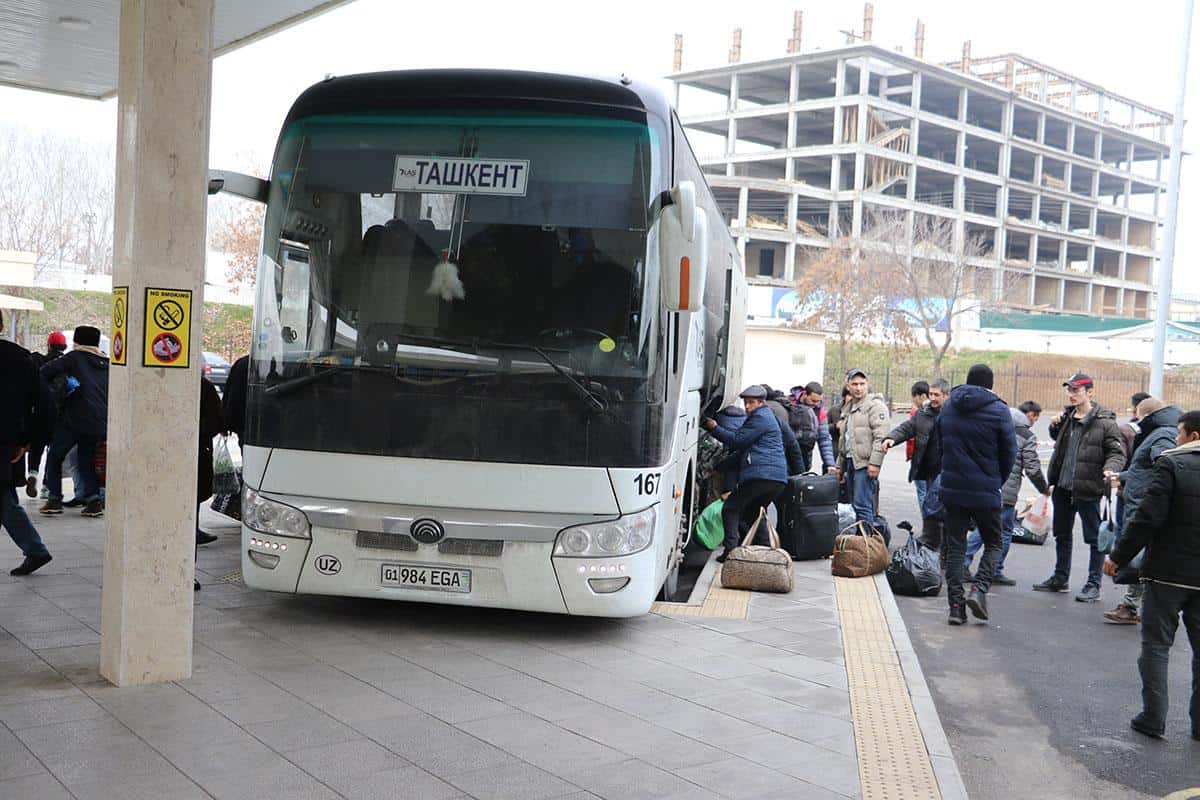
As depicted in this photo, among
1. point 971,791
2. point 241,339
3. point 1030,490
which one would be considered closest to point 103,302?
point 241,339

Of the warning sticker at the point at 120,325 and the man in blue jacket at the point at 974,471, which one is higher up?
the warning sticker at the point at 120,325

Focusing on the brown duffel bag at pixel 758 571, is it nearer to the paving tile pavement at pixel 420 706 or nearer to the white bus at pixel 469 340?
the paving tile pavement at pixel 420 706

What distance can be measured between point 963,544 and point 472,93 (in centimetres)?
544

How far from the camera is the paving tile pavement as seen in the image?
4.88 m

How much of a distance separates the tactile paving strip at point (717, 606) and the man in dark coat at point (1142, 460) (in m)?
3.10

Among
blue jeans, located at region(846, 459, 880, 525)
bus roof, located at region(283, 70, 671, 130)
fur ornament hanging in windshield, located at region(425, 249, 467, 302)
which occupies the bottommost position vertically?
blue jeans, located at region(846, 459, 880, 525)

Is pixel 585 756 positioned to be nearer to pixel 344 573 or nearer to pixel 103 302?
pixel 344 573

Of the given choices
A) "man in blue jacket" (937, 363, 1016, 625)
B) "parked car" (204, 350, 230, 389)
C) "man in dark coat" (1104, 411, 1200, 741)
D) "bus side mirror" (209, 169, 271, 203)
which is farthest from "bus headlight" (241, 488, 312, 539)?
"parked car" (204, 350, 230, 389)

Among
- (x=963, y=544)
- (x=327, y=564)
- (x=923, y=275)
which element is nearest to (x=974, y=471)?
(x=963, y=544)

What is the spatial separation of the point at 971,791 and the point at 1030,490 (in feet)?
58.6

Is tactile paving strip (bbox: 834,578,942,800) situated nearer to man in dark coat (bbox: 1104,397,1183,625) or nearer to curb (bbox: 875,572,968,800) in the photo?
curb (bbox: 875,572,968,800)

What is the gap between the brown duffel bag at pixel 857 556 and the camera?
35.6 feet

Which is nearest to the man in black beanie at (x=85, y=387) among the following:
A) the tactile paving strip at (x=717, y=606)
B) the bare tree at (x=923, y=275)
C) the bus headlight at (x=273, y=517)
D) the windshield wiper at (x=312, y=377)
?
the bus headlight at (x=273, y=517)

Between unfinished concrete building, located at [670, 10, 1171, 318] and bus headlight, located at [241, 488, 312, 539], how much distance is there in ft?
204
